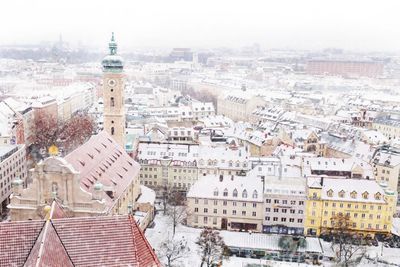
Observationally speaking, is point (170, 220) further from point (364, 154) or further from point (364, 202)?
point (364, 154)

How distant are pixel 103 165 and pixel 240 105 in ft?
365

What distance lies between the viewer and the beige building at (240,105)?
177125 mm

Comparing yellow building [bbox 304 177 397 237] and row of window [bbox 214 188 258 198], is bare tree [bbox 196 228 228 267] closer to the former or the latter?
row of window [bbox 214 188 258 198]

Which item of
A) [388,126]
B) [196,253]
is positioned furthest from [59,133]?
[388,126]

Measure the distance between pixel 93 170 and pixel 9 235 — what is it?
3468 centimetres

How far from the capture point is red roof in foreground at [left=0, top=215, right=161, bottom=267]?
3391 centimetres

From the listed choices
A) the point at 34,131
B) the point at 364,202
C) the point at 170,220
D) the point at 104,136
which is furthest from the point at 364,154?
the point at 34,131

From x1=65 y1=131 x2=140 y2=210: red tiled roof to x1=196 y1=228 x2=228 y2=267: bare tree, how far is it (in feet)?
43.2

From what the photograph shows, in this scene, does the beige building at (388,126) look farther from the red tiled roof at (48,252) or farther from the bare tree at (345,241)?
the red tiled roof at (48,252)

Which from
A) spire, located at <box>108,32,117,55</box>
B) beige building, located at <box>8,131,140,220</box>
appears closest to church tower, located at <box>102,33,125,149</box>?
spire, located at <box>108,32,117,55</box>

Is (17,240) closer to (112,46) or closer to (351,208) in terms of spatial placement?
(351,208)

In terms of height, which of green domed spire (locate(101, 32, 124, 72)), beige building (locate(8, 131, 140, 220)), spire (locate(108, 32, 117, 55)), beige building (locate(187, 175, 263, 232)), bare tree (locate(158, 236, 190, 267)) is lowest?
bare tree (locate(158, 236, 190, 267))

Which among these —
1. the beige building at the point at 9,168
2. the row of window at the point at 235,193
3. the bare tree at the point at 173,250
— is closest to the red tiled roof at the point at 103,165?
the bare tree at the point at 173,250

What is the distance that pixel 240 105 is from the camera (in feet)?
592
